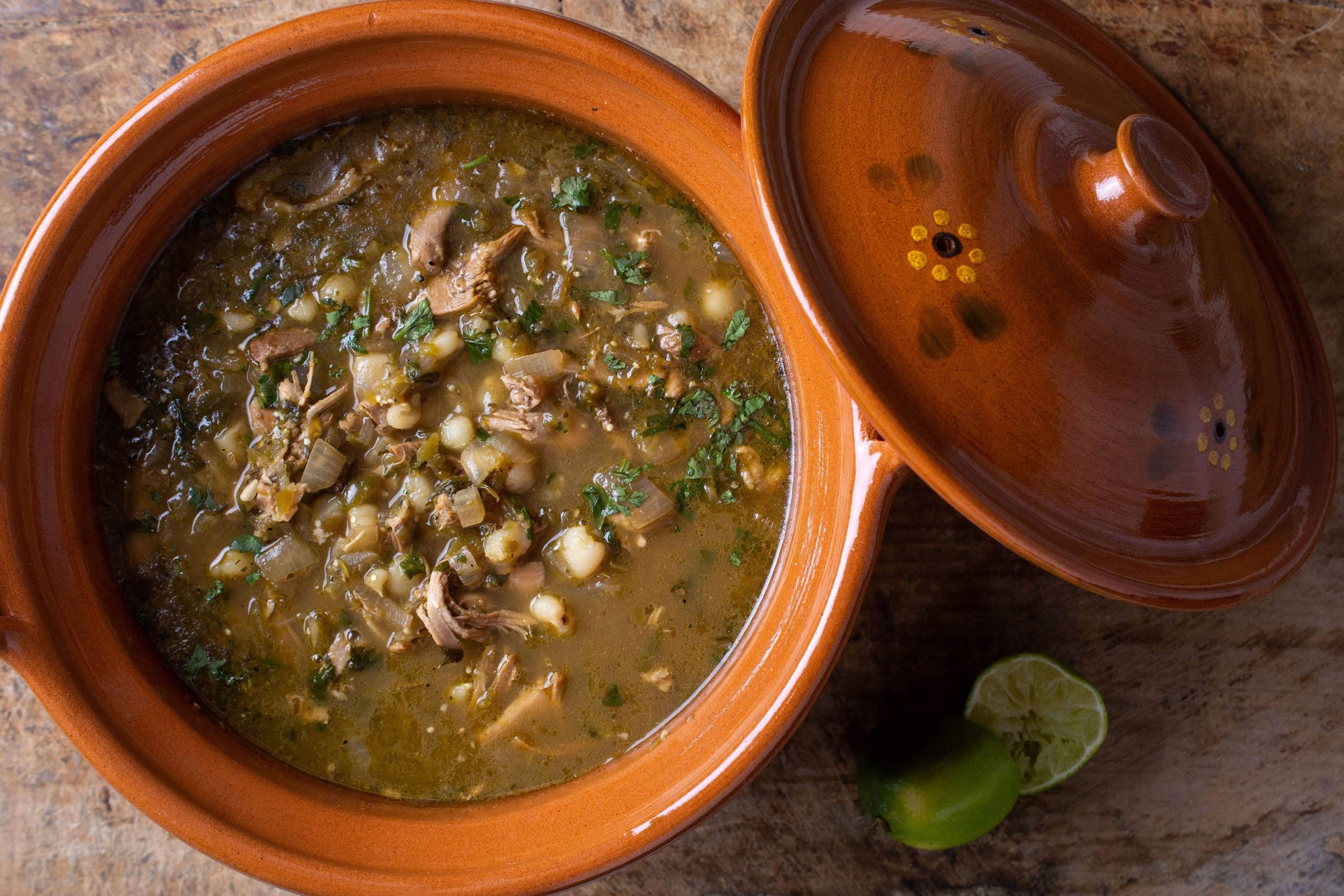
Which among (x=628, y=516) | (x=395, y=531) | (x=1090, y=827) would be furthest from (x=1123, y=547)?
(x=395, y=531)

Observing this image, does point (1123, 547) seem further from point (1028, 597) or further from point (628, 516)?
point (628, 516)

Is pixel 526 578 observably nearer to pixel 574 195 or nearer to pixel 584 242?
pixel 584 242

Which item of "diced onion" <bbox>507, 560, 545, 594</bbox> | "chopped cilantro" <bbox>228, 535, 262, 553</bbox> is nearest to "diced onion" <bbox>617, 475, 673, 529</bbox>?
"diced onion" <bbox>507, 560, 545, 594</bbox>

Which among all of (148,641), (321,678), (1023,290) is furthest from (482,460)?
(1023,290)

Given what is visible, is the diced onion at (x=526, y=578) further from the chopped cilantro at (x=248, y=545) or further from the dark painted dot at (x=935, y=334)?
the dark painted dot at (x=935, y=334)

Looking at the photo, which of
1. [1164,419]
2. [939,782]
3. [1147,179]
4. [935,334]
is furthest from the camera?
[939,782]

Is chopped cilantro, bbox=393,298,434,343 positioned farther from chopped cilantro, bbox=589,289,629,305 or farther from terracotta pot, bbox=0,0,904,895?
terracotta pot, bbox=0,0,904,895
